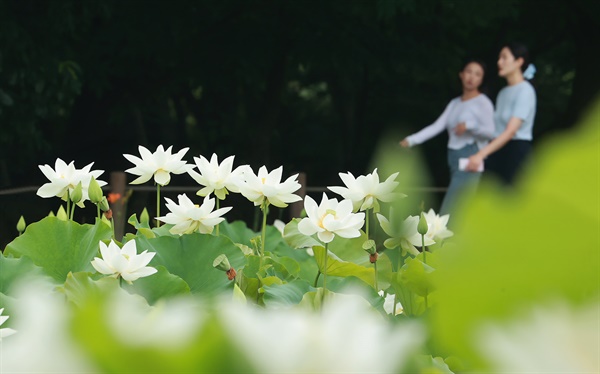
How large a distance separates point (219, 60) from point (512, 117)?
667 cm

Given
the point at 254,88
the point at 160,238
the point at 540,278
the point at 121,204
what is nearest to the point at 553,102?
the point at 254,88

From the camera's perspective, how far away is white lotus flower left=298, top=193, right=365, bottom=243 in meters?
1.32

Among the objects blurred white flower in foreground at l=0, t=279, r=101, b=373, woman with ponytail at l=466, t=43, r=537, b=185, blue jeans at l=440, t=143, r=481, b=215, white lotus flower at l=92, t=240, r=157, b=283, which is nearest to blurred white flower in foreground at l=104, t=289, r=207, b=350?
blurred white flower in foreground at l=0, t=279, r=101, b=373

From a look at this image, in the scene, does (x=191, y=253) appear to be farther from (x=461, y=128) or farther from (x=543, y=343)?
(x=461, y=128)

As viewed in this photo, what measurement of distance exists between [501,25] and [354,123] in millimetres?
4176

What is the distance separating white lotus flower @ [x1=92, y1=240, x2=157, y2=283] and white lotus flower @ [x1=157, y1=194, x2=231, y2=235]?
0.76 ft

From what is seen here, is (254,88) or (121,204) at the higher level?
(121,204)

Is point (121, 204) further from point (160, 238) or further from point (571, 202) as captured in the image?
point (571, 202)

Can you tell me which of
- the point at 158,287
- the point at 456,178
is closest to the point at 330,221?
the point at 158,287

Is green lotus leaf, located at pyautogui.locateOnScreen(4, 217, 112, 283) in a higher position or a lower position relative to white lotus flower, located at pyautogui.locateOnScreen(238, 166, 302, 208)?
lower

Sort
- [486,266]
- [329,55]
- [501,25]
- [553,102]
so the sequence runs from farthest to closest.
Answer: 1. [553,102]
2. [501,25]
3. [329,55]
4. [486,266]

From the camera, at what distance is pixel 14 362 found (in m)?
0.26

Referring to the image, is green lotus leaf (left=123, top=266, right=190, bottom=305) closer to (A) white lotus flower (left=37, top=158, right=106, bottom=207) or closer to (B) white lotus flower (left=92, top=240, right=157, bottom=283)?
(B) white lotus flower (left=92, top=240, right=157, bottom=283)

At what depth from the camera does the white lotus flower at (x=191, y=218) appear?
4.91 feet
